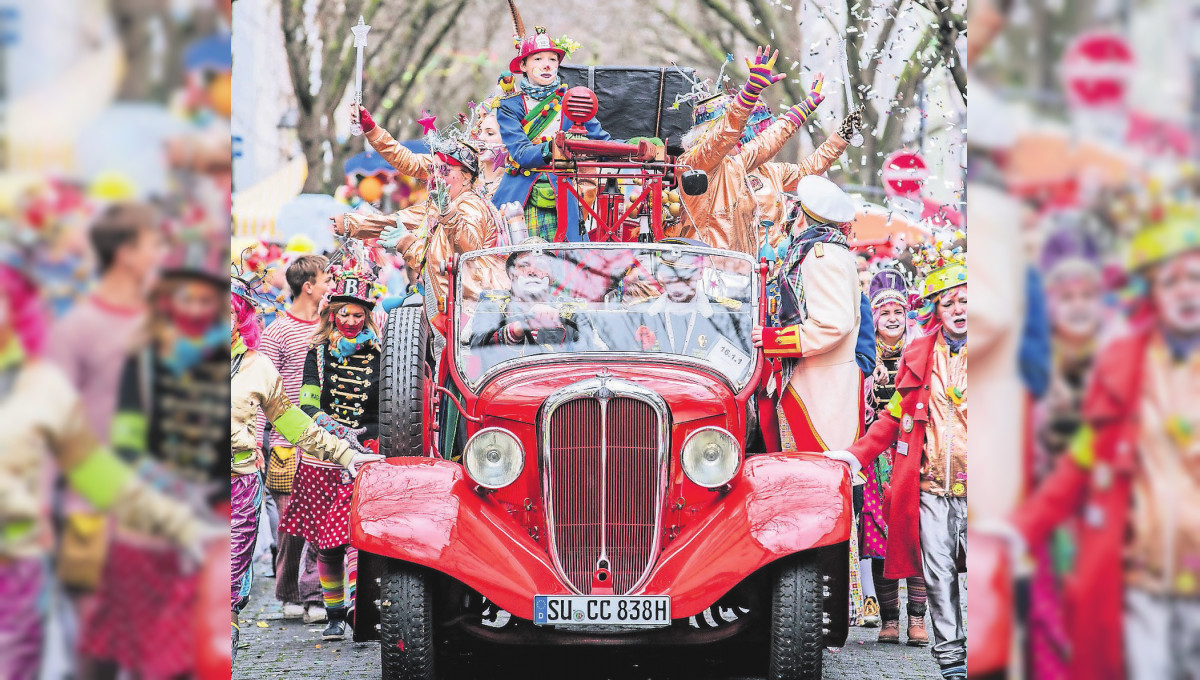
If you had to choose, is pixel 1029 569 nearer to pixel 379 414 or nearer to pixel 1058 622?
pixel 1058 622

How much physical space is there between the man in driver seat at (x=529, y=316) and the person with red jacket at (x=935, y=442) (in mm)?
1440

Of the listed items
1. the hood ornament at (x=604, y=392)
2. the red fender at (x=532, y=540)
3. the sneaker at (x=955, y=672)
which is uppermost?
the hood ornament at (x=604, y=392)

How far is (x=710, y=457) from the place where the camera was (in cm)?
674

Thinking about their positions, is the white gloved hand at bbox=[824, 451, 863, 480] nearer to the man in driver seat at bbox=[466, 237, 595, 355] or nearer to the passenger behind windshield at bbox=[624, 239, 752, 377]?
the passenger behind windshield at bbox=[624, 239, 752, 377]

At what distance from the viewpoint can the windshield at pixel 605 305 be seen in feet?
24.3

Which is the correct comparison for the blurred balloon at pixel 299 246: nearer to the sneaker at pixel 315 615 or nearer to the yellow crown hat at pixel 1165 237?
the sneaker at pixel 315 615

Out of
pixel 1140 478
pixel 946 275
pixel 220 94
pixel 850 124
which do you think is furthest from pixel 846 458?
pixel 850 124

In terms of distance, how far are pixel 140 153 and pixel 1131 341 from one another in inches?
93.7

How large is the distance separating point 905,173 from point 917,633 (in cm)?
791

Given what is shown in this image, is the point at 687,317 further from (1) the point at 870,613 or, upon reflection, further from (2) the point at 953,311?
(1) the point at 870,613

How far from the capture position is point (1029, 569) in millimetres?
3479

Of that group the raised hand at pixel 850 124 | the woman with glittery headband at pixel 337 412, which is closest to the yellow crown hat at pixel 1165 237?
the woman with glittery headband at pixel 337 412

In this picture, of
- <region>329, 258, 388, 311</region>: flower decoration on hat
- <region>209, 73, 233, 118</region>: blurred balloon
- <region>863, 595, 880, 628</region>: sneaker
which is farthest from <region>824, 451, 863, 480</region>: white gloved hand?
<region>209, 73, 233, 118</region>: blurred balloon

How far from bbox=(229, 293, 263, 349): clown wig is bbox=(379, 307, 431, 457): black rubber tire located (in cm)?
79
